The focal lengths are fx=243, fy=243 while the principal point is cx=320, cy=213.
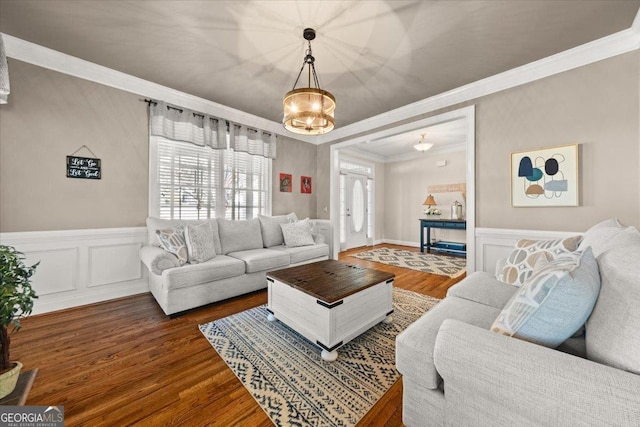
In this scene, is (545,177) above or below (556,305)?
above

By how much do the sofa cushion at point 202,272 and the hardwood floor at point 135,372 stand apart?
0.34 metres

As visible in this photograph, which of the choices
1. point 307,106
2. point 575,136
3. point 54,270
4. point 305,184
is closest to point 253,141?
point 305,184

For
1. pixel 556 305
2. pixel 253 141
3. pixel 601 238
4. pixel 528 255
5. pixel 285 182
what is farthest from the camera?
pixel 285 182

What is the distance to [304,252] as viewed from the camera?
11.8ft

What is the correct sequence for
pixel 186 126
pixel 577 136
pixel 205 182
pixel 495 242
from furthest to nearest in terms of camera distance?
pixel 205 182
pixel 186 126
pixel 495 242
pixel 577 136

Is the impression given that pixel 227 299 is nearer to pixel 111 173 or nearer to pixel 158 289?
pixel 158 289

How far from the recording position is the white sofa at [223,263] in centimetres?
241

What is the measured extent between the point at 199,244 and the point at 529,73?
162 inches

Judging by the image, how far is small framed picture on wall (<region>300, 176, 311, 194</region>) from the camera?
4.90 meters

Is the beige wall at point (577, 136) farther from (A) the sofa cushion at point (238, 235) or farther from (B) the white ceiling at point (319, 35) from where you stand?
(A) the sofa cushion at point (238, 235)

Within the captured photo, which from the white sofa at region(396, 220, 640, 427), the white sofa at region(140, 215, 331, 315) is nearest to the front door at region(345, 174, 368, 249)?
the white sofa at region(140, 215, 331, 315)

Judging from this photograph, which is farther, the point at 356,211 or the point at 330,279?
the point at 356,211

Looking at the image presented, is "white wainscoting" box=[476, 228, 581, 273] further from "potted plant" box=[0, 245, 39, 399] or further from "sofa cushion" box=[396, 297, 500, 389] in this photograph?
"potted plant" box=[0, 245, 39, 399]

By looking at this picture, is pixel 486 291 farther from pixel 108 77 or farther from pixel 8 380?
pixel 108 77
